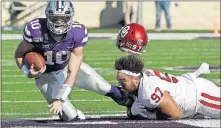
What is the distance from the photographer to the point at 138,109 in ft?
19.8

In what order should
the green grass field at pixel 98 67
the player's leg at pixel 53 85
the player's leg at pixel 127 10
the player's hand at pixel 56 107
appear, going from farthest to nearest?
1. the player's leg at pixel 127 10
2. the green grass field at pixel 98 67
3. the player's leg at pixel 53 85
4. the player's hand at pixel 56 107

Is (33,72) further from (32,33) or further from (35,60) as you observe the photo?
(32,33)

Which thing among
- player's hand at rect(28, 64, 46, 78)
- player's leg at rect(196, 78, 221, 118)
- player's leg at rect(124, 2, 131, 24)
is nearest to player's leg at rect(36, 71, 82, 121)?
player's hand at rect(28, 64, 46, 78)

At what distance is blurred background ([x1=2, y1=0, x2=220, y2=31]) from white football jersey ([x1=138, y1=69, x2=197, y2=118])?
14.0 metres

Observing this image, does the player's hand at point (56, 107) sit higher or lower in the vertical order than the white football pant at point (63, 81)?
higher

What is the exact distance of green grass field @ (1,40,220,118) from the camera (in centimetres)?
720

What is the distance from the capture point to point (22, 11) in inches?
797

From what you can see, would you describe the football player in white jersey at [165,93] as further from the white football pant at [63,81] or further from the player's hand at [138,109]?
the white football pant at [63,81]

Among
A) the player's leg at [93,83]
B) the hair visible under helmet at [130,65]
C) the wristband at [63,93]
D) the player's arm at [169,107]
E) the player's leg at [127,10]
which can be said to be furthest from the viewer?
the player's leg at [127,10]

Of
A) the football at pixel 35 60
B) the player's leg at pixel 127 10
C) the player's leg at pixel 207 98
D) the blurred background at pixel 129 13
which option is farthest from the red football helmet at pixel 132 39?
the blurred background at pixel 129 13

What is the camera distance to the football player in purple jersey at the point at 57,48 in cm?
585

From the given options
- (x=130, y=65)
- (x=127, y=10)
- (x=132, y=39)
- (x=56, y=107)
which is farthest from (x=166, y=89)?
(x=127, y=10)

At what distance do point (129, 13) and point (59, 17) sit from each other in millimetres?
14170

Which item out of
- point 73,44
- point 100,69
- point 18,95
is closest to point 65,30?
point 73,44
